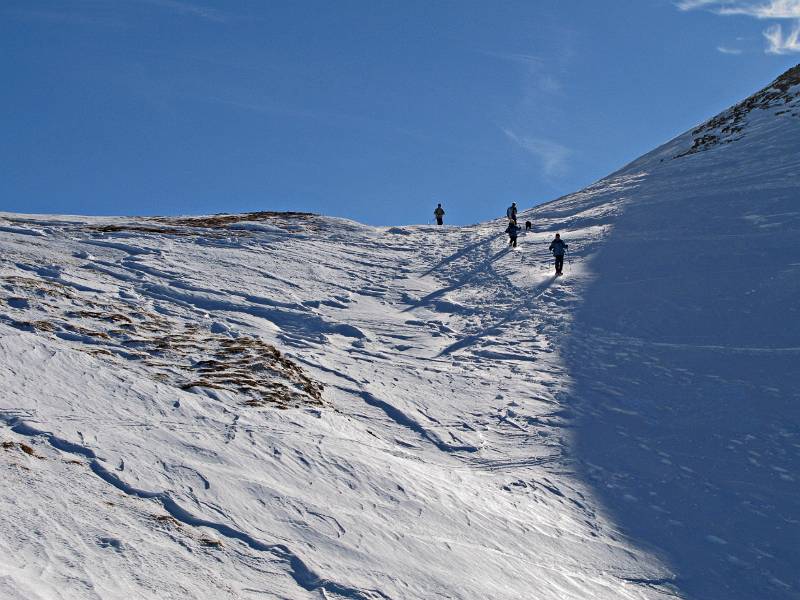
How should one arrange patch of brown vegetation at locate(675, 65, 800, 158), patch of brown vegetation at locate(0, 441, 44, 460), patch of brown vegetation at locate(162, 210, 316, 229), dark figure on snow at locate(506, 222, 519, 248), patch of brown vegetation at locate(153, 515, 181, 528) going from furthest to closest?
patch of brown vegetation at locate(675, 65, 800, 158) → patch of brown vegetation at locate(162, 210, 316, 229) → dark figure on snow at locate(506, 222, 519, 248) → patch of brown vegetation at locate(0, 441, 44, 460) → patch of brown vegetation at locate(153, 515, 181, 528)

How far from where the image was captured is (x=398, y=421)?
476 inches

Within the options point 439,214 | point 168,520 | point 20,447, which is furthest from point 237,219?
point 168,520

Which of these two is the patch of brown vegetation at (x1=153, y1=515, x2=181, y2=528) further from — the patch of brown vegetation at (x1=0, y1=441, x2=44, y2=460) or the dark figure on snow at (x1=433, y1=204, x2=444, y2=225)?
the dark figure on snow at (x1=433, y1=204, x2=444, y2=225)

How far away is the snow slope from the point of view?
287 inches

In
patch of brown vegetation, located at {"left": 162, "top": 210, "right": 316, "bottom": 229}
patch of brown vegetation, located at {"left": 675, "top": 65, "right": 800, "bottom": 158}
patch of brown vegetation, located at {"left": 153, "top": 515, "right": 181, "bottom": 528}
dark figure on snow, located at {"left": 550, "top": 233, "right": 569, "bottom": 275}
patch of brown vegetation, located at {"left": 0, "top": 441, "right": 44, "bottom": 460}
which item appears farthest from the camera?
patch of brown vegetation, located at {"left": 675, "top": 65, "right": 800, "bottom": 158}

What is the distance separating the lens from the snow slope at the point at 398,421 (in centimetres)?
728

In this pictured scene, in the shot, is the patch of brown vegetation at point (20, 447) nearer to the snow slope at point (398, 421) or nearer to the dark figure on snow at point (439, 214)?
the snow slope at point (398, 421)

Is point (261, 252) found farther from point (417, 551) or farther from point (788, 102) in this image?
point (788, 102)

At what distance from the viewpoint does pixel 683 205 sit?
2614cm

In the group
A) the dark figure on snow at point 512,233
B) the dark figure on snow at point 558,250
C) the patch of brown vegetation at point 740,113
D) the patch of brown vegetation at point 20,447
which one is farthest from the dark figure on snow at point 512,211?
the patch of brown vegetation at point 20,447

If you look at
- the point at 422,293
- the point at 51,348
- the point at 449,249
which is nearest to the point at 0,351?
the point at 51,348

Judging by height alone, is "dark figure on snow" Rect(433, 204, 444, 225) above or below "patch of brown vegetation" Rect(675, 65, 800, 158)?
below

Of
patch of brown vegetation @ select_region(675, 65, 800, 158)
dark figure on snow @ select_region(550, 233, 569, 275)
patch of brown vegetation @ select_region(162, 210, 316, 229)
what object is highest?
patch of brown vegetation @ select_region(675, 65, 800, 158)

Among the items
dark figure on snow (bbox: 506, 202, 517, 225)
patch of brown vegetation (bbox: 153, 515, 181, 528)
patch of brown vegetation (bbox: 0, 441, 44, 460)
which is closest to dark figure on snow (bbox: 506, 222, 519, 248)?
dark figure on snow (bbox: 506, 202, 517, 225)
